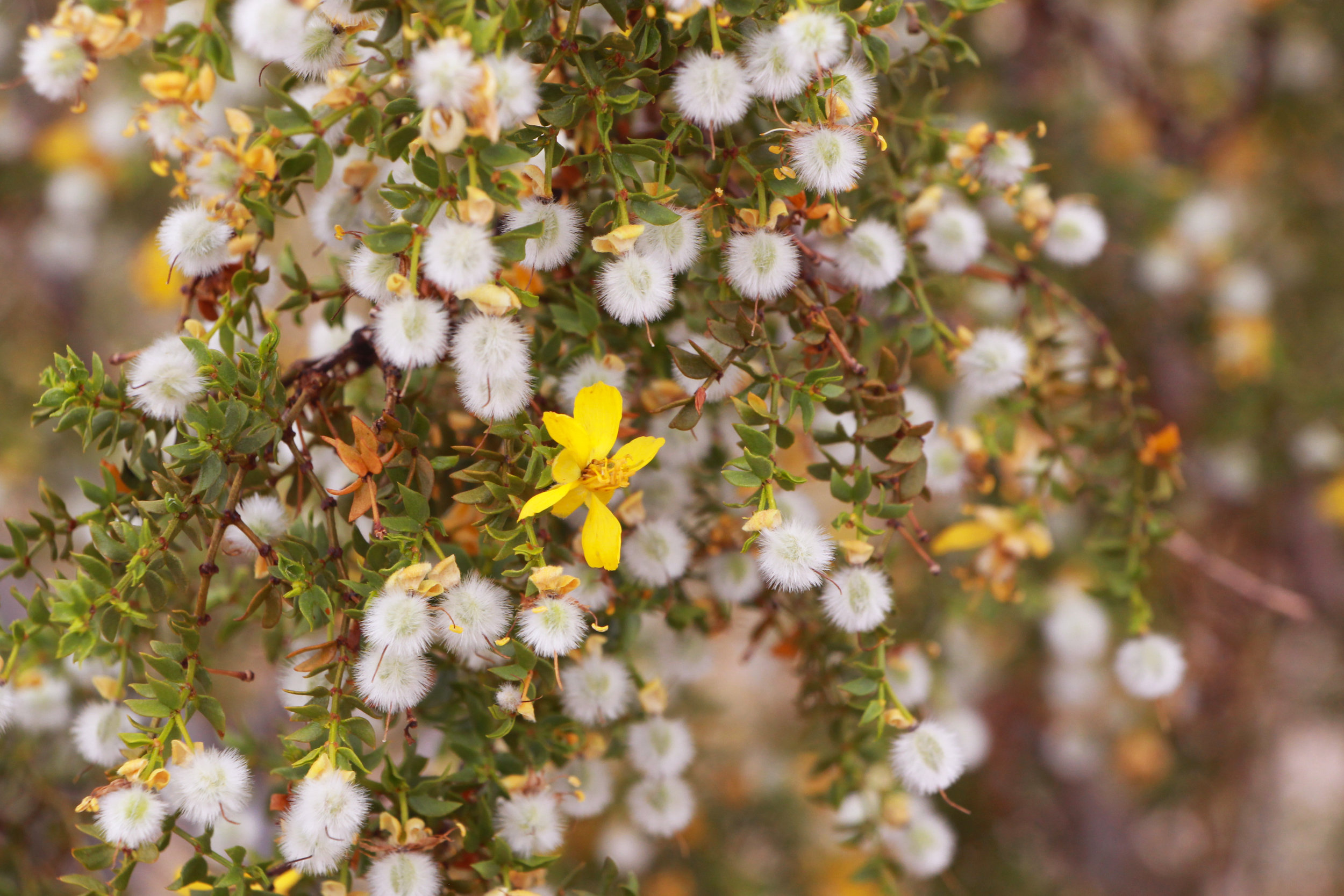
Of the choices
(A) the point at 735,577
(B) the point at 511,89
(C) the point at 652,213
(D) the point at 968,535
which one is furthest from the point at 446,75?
(D) the point at 968,535

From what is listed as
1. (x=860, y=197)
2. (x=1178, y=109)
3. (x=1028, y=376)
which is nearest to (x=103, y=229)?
(x=860, y=197)

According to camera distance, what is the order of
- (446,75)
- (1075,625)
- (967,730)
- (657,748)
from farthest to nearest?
1. (1075,625)
2. (967,730)
3. (657,748)
4. (446,75)

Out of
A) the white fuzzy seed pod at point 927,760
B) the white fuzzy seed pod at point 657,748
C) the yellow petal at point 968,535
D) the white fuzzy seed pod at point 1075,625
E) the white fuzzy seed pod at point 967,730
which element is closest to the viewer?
the white fuzzy seed pod at point 927,760

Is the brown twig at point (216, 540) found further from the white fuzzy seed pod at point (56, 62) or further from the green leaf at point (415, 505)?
the white fuzzy seed pod at point (56, 62)

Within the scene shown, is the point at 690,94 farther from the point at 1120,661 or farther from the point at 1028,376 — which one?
the point at 1120,661

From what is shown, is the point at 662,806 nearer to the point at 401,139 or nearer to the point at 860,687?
the point at 860,687

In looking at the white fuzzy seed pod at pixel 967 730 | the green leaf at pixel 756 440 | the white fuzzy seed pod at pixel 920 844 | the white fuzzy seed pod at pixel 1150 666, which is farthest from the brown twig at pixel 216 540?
the white fuzzy seed pod at pixel 967 730
